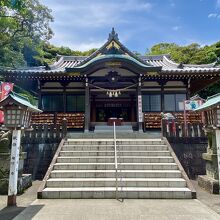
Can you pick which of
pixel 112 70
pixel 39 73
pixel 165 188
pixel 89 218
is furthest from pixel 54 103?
pixel 89 218

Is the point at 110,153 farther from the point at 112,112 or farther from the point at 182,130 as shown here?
the point at 112,112

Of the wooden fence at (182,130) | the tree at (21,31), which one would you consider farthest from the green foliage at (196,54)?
the wooden fence at (182,130)

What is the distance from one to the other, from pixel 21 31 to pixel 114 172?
1170 centimetres

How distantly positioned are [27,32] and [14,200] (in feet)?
40.7

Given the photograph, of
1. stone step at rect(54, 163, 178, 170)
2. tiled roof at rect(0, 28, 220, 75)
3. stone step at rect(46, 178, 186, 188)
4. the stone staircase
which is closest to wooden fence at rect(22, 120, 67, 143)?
the stone staircase

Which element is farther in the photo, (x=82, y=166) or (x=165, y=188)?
(x=82, y=166)

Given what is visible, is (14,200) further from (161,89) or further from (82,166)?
(161,89)

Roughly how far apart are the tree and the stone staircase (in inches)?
269

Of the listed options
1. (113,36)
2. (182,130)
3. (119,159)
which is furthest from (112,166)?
(113,36)

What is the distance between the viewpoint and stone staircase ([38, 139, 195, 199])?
735 cm

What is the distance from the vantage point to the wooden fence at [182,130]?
11.8m

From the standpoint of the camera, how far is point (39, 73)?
15062 mm

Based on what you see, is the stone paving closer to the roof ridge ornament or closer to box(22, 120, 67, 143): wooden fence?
box(22, 120, 67, 143): wooden fence

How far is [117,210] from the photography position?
237 inches
